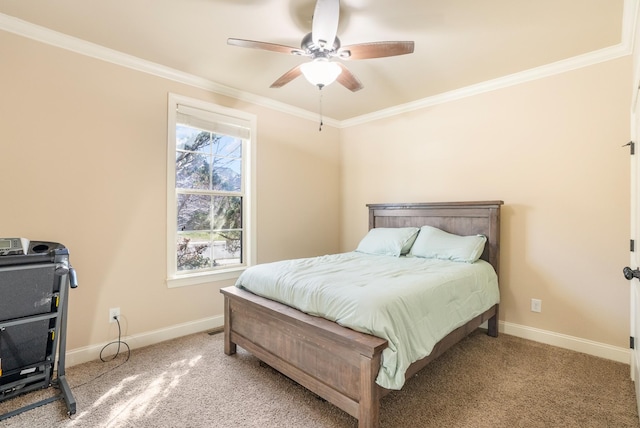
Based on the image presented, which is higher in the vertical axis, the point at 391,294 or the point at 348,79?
the point at 348,79

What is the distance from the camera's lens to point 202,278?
312cm

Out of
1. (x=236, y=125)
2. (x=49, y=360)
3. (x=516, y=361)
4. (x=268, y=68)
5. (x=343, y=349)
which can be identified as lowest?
(x=516, y=361)

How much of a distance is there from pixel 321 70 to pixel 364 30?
1.74 ft

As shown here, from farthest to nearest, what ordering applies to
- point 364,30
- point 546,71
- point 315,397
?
1. point 546,71
2. point 364,30
3. point 315,397

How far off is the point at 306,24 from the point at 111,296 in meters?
2.65

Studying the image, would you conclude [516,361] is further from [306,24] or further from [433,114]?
[306,24]

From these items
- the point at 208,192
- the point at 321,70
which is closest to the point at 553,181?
the point at 321,70

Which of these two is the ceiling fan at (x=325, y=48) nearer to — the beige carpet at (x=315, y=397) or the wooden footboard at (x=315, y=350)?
the wooden footboard at (x=315, y=350)

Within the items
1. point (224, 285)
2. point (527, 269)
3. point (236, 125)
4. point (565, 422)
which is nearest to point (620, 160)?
point (527, 269)

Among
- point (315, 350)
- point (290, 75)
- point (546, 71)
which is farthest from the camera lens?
point (546, 71)

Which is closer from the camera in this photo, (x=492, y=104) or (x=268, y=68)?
(x=268, y=68)

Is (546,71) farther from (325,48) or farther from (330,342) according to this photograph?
(330,342)

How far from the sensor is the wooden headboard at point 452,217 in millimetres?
2930

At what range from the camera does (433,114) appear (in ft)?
11.6
